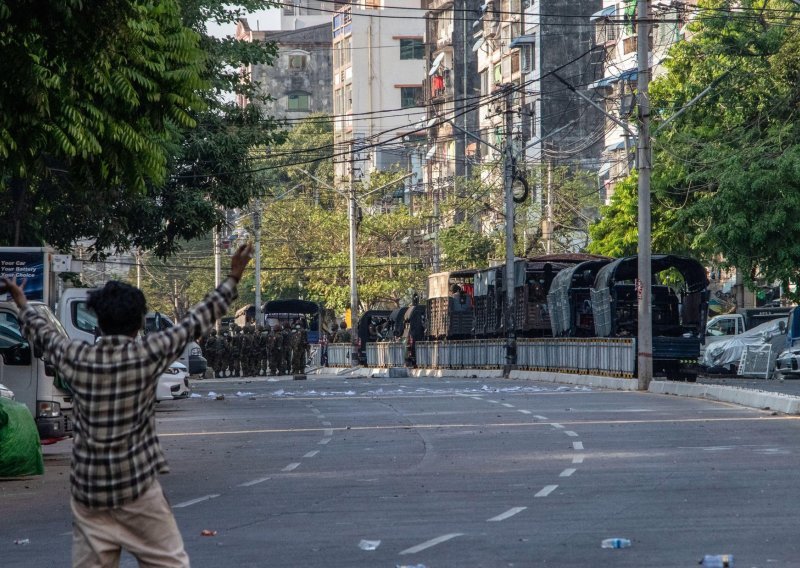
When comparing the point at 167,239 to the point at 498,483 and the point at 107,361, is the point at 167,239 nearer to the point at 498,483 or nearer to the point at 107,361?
the point at 498,483

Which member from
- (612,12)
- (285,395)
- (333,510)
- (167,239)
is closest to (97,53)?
(333,510)

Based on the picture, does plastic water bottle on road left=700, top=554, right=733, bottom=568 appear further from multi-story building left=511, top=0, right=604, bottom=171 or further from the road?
multi-story building left=511, top=0, right=604, bottom=171

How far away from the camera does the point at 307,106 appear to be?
142500 millimetres

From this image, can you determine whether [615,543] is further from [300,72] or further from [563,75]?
[300,72]

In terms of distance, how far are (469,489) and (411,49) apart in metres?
108

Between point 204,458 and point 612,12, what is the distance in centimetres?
5859

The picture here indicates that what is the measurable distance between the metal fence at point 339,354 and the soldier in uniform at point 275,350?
1069cm

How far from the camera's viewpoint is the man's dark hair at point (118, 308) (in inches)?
272

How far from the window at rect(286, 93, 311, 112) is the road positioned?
379ft

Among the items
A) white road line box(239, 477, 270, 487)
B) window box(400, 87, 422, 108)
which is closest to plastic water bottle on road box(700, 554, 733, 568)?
white road line box(239, 477, 270, 487)

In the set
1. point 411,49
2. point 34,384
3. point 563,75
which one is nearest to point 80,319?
point 34,384

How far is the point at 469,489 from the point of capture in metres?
14.9

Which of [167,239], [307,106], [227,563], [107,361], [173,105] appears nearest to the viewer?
[107,361]

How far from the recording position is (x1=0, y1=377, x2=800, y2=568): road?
35.7 ft
